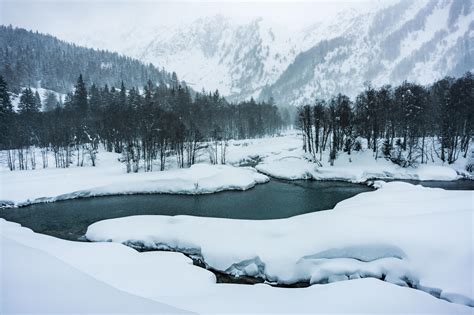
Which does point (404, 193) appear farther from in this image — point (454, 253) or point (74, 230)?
point (74, 230)

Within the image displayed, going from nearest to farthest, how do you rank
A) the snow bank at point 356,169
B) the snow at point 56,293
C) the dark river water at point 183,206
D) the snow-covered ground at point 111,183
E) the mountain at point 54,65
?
the snow at point 56,293, the dark river water at point 183,206, the snow-covered ground at point 111,183, the snow bank at point 356,169, the mountain at point 54,65

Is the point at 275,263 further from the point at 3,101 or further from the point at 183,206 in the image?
the point at 3,101

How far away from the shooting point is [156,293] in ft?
40.1

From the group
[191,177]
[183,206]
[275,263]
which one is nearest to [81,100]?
[191,177]

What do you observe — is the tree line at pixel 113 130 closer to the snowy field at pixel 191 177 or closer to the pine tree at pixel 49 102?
the snowy field at pixel 191 177

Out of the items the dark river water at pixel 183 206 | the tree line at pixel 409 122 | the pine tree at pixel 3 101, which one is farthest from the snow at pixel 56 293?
the pine tree at pixel 3 101

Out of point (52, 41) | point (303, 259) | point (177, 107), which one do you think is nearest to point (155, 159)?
point (177, 107)

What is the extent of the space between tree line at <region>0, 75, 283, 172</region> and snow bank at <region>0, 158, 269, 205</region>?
31.2 feet

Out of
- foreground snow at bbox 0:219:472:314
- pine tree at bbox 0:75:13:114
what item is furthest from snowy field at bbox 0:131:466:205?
foreground snow at bbox 0:219:472:314

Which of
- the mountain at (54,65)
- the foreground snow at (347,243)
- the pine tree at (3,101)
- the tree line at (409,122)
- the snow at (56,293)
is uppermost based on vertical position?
the mountain at (54,65)

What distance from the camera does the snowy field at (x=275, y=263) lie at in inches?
425

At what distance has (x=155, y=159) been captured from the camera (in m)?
64.7

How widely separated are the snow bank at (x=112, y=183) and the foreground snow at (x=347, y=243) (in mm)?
18728

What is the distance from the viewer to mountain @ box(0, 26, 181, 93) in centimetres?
13475
